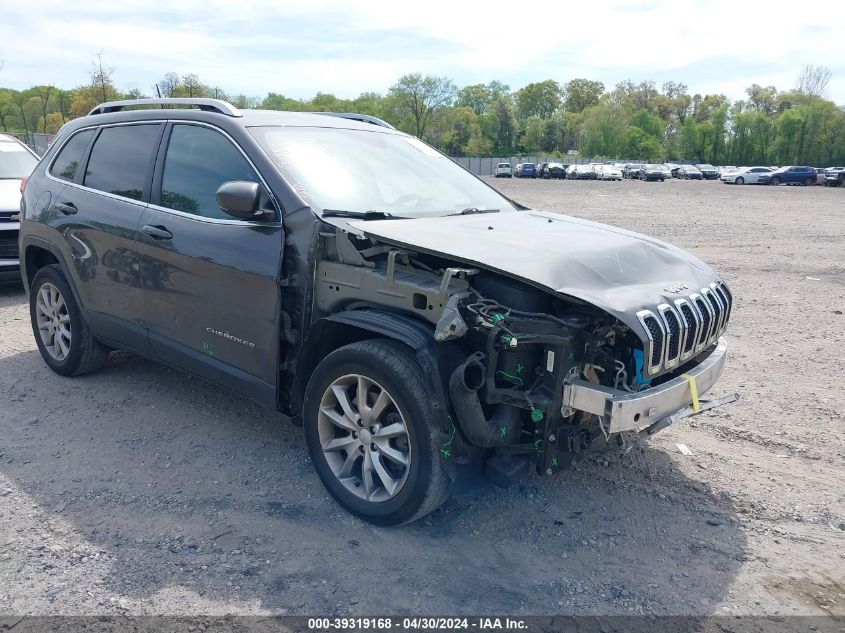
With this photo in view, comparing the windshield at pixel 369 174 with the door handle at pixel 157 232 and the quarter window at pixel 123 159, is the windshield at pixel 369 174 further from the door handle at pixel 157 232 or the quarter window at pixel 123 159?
the quarter window at pixel 123 159

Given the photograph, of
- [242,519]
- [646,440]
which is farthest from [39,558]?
[646,440]

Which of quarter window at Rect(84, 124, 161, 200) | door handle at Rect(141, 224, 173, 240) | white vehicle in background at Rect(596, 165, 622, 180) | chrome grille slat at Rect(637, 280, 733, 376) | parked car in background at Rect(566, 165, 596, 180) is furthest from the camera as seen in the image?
parked car in background at Rect(566, 165, 596, 180)

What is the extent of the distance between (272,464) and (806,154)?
10377cm

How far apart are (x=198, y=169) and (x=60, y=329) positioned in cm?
218

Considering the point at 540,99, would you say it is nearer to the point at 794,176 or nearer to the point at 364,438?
the point at 794,176

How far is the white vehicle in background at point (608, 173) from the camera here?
210ft

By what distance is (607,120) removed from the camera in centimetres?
11331

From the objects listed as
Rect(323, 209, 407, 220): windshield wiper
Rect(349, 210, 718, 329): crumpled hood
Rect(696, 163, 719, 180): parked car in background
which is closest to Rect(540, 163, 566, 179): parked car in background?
Rect(696, 163, 719, 180): parked car in background

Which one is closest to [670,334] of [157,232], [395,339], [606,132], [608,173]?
[395,339]

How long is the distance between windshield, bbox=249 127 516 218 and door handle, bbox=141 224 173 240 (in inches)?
32.3

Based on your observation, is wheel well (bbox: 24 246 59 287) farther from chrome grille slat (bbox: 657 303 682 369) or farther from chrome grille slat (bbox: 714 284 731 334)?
chrome grille slat (bbox: 714 284 731 334)

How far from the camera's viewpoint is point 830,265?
37.7 ft

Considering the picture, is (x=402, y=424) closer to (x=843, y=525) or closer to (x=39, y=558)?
(x=39, y=558)

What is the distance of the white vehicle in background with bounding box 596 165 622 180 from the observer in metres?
63.9
